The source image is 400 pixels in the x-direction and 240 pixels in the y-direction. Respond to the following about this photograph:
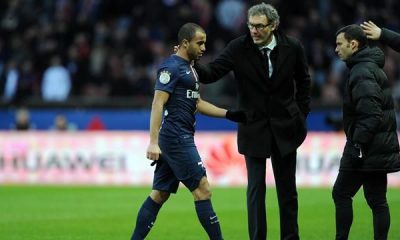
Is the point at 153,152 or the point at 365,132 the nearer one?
the point at 153,152

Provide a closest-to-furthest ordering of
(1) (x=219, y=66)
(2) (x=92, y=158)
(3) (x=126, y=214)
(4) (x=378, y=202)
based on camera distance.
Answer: (4) (x=378, y=202) → (1) (x=219, y=66) → (3) (x=126, y=214) → (2) (x=92, y=158)

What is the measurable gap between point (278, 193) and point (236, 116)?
0.91 metres

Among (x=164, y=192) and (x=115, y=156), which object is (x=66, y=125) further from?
(x=164, y=192)

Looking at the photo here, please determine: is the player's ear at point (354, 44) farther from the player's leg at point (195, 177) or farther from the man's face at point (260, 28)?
the player's leg at point (195, 177)

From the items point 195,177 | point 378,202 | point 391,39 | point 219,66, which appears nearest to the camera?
point 195,177

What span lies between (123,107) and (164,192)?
41.0 ft

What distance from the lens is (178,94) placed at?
30.1 ft

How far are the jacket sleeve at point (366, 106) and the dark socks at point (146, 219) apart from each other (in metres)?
2.12

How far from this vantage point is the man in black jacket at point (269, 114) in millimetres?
9375

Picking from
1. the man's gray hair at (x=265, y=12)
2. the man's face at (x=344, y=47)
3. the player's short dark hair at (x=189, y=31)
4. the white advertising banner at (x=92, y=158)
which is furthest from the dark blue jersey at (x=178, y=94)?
the white advertising banner at (x=92, y=158)

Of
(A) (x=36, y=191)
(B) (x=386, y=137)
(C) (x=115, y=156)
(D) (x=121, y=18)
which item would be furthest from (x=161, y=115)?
(D) (x=121, y=18)

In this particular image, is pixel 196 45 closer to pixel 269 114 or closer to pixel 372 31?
pixel 269 114

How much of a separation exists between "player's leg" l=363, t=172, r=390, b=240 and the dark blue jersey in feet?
6.32

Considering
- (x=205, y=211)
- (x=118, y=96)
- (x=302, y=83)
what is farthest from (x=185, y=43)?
(x=118, y=96)
